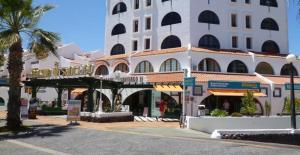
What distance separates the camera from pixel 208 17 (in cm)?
4219

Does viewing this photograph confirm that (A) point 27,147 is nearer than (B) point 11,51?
Yes

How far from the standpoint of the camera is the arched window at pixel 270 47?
1751 inches

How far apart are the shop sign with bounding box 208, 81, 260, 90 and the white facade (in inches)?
268

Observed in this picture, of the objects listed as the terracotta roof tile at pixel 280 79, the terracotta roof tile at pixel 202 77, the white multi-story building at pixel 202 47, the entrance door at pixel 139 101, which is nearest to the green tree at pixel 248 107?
the white multi-story building at pixel 202 47

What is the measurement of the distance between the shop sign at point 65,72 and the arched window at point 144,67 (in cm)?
878

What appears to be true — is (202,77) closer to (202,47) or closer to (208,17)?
(202,47)

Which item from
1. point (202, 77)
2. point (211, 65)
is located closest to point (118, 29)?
point (211, 65)

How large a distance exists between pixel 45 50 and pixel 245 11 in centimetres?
2910

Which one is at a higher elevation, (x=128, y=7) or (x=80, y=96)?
(x=128, y=7)

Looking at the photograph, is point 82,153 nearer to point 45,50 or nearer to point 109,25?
point 45,50

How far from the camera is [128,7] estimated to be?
47062mm

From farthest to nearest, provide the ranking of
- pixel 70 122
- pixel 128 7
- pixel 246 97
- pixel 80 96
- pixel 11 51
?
pixel 80 96 → pixel 128 7 → pixel 246 97 → pixel 70 122 → pixel 11 51

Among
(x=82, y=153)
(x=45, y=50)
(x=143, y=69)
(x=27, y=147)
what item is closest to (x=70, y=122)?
(x=45, y=50)

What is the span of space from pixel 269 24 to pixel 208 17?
27.4 ft
